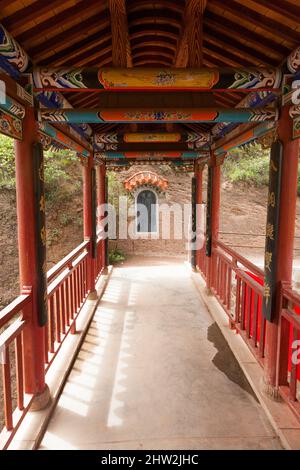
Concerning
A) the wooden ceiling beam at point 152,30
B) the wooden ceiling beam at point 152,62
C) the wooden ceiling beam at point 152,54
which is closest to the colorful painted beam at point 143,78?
the wooden ceiling beam at point 152,30

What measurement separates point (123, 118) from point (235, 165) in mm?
14015

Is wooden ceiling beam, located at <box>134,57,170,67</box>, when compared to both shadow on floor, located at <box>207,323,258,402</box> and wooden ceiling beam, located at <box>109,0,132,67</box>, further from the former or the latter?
shadow on floor, located at <box>207,323,258,402</box>

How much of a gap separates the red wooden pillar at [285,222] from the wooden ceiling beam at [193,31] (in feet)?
3.07

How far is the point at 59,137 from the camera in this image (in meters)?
3.61

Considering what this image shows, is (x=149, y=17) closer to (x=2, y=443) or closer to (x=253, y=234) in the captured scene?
(x=2, y=443)

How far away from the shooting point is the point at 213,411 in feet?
9.40

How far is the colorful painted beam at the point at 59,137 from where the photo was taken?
307cm

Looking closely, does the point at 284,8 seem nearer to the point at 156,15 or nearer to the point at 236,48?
the point at 236,48

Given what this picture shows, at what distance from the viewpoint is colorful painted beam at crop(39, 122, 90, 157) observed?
10.1 ft

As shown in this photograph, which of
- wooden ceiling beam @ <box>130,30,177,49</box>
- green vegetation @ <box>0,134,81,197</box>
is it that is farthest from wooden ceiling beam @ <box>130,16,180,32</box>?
green vegetation @ <box>0,134,81,197</box>

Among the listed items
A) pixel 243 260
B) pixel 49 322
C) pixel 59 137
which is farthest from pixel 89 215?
pixel 243 260

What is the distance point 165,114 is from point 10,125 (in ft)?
4.34

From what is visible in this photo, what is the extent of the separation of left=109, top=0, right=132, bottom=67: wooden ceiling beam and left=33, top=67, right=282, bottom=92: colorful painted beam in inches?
5.2
